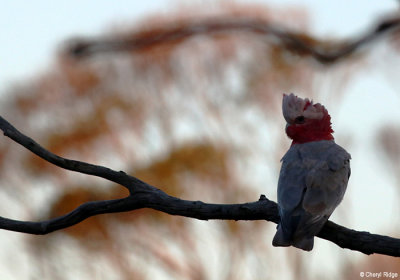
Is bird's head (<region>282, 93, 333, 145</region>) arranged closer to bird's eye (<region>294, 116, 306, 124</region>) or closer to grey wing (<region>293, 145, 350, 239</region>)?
→ bird's eye (<region>294, 116, 306, 124</region>)

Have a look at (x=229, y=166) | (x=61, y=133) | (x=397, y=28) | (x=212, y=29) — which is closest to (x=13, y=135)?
(x=212, y=29)

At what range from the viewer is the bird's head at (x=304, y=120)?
520cm

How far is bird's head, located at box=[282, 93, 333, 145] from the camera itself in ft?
17.1

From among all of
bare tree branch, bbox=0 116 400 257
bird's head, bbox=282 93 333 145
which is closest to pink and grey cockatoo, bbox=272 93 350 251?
bird's head, bbox=282 93 333 145

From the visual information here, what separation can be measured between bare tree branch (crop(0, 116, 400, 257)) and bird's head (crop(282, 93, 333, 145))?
124 centimetres

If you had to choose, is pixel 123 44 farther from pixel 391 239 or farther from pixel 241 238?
pixel 241 238

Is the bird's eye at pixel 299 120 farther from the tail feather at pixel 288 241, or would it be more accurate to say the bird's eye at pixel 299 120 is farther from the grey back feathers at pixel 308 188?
the tail feather at pixel 288 241

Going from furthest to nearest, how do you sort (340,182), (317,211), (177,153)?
(177,153) → (340,182) → (317,211)

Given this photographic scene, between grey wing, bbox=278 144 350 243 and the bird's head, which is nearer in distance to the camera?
grey wing, bbox=278 144 350 243

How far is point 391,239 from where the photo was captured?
3842 millimetres

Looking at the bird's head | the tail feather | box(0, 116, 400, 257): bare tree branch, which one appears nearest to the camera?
box(0, 116, 400, 257): bare tree branch

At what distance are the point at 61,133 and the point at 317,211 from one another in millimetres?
20263

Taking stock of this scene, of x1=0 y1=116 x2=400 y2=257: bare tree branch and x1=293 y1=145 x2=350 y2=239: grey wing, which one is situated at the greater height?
x1=293 y1=145 x2=350 y2=239: grey wing

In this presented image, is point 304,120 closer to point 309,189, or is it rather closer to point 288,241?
point 309,189
